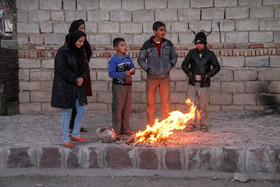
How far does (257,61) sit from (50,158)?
207 inches

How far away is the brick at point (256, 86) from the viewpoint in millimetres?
7641

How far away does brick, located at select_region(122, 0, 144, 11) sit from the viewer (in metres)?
7.80

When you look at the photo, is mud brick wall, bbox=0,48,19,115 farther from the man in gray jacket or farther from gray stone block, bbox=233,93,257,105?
gray stone block, bbox=233,93,257,105

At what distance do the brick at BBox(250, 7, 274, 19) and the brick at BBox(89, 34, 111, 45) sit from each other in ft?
11.2

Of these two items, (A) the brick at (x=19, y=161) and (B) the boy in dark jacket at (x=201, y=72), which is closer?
(A) the brick at (x=19, y=161)

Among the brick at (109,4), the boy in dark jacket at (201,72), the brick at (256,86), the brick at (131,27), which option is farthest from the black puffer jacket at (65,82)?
the brick at (256,86)

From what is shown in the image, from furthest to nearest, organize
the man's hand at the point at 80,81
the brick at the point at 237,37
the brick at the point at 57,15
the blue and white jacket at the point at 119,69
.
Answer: the brick at the point at 57,15 → the brick at the point at 237,37 → the blue and white jacket at the point at 119,69 → the man's hand at the point at 80,81

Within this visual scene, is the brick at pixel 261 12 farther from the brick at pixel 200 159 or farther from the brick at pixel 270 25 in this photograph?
the brick at pixel 200 159

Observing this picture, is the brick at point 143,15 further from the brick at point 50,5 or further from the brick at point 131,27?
the brick at point 50,5

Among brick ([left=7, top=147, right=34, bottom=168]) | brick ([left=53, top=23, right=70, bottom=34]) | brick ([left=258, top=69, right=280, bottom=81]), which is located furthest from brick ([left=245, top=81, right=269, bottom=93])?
brick ([left=7, top=147, right=34, bottom=168])

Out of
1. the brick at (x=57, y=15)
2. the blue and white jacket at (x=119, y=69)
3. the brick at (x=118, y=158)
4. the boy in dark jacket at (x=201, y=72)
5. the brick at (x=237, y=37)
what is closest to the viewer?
the brick at (x=118, y=158)

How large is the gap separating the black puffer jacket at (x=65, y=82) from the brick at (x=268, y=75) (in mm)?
4640

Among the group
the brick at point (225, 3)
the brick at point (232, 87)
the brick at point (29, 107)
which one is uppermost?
the brick at point (225, 3)

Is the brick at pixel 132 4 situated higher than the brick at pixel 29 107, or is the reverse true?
the brick at pixel 132 4
